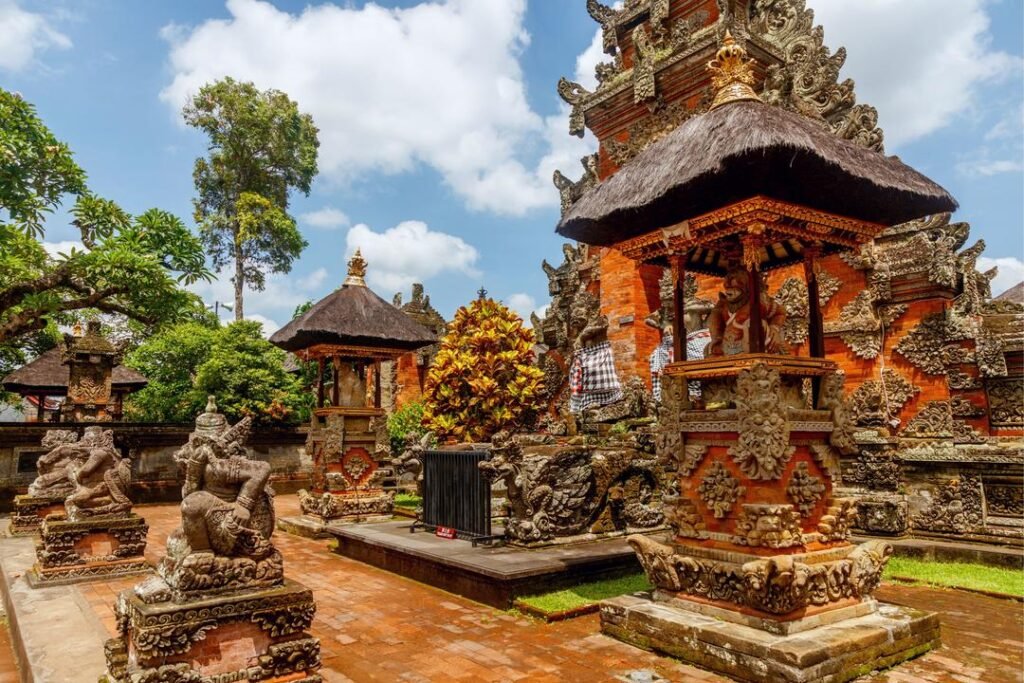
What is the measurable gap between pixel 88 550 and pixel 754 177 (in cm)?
834

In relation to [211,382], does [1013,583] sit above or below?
below

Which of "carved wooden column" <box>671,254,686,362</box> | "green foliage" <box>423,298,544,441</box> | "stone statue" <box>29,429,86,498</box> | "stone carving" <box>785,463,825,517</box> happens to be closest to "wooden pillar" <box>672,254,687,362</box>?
"carved wooden column" <box>671,254,686,362</box>

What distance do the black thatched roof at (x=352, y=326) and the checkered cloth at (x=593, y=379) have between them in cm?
336

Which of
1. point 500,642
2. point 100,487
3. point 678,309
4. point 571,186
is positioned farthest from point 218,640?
point 571,186

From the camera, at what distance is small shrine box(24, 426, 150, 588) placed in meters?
7.26

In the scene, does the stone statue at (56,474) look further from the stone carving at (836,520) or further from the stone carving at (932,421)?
the stone carving at (932,421)

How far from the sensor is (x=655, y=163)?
19.1ft

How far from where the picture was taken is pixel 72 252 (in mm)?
10789

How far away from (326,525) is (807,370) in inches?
332

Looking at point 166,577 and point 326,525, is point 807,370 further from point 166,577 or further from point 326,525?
point 326,525

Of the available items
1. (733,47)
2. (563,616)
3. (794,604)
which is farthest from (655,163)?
(563,616)

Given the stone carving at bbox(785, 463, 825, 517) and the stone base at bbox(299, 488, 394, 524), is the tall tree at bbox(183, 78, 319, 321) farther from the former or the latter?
the stone carving at bbox(785, 463, 825, 517)

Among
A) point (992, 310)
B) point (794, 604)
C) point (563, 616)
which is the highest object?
point (992, 310)

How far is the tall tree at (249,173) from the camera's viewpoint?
26641mm
